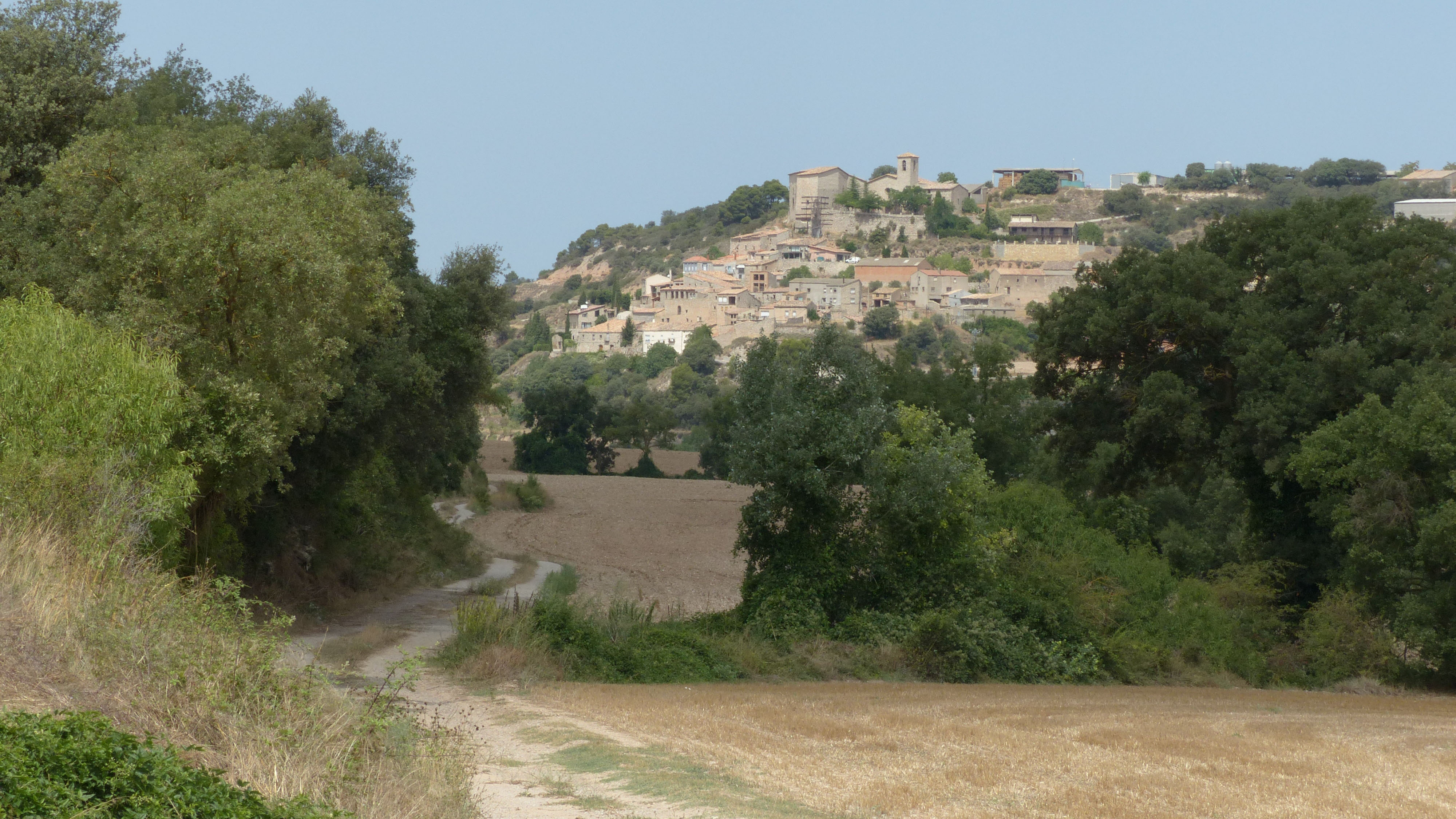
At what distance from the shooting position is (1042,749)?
12.4m

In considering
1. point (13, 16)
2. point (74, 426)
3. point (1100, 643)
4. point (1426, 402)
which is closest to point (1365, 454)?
point (1426, 402)

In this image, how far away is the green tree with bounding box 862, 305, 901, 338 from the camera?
15600 centimetres

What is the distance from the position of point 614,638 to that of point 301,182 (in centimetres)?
827

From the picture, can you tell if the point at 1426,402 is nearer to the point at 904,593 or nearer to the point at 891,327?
the point at 904,593

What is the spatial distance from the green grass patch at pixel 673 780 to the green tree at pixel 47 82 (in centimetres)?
1351

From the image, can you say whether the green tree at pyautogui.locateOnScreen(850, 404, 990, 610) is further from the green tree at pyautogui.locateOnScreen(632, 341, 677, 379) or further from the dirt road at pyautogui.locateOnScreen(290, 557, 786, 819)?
the green tree at pyautogui.locateOnScreen(632, 341, 677, 379)

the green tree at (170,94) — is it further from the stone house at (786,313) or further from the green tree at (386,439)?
the stone house at (786,313)

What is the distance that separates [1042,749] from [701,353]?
137m

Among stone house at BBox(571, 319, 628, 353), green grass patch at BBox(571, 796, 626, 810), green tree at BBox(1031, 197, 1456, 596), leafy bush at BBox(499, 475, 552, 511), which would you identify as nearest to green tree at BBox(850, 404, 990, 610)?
green tree at BBox(1031, 197, 1456, 596)

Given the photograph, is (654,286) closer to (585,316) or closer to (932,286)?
(585,316)

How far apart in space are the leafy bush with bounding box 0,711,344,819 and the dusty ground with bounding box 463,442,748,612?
1757 centimetres

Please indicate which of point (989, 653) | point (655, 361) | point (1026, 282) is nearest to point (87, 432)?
point (989, 653)

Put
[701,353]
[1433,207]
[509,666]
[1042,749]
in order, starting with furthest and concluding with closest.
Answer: [1433,207] → [701,353] → [509,666] → [1042,749]

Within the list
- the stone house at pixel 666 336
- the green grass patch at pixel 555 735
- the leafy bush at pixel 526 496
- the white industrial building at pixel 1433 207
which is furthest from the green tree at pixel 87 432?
the white industrial building at pixel 1433 207
